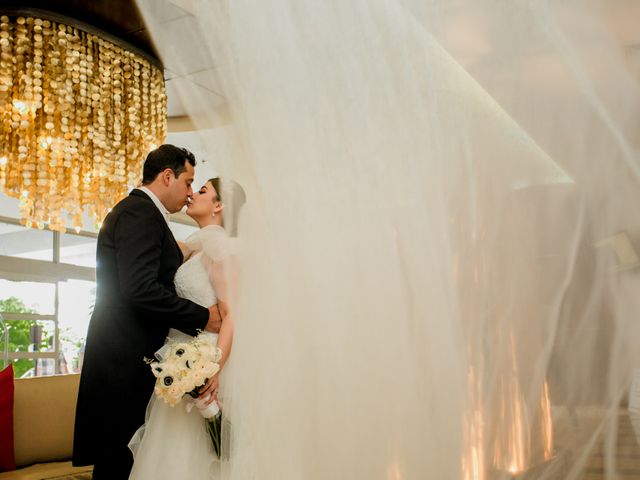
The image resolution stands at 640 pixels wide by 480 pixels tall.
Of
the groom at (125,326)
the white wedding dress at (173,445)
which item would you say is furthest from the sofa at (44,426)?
the white wedding dress at (173,445)

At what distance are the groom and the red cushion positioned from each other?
3.55ft

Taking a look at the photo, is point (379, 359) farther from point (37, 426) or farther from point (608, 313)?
point (37, 426)

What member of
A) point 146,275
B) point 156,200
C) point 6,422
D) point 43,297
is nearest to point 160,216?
point 156,200

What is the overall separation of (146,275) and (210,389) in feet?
1.26

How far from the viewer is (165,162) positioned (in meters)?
1.83

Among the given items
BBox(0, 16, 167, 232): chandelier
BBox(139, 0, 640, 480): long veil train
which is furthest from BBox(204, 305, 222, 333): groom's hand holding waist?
BBox(0, 16, 167, 232): chandelier

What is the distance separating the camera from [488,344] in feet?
1.92

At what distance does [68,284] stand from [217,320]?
511cm

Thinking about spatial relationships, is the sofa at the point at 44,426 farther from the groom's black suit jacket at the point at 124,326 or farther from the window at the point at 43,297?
the window at the point at 43,297

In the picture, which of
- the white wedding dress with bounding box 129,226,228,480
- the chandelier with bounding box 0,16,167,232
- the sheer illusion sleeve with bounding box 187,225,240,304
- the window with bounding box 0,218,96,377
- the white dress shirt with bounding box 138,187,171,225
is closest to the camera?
the sheer illusion sleeve with bounding box 187,225,240,304

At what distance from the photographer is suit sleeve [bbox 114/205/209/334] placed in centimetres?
150

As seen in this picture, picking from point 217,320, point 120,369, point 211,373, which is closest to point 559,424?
point 211,373

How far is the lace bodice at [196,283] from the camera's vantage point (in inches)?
63.3

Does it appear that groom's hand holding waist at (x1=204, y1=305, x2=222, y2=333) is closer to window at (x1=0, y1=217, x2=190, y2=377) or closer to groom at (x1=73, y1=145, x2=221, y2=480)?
groom at (x1=73, y1=145, x2=221, y2=480)
